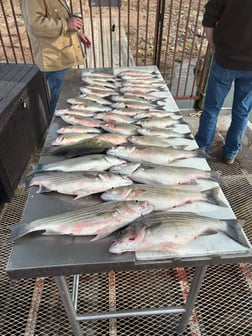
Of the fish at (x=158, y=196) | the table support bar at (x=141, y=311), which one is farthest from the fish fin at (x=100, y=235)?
the table support bar at (x=141, y=311)

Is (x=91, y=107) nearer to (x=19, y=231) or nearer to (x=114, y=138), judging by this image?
(x=114, y=138)

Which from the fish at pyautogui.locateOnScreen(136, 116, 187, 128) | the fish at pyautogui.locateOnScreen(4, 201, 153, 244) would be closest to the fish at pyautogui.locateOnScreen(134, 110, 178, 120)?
the fish at pyautogui.locateOnScreen(136, 116, 187, 128)

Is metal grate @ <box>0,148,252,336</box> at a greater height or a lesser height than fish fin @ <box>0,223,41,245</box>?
lesser

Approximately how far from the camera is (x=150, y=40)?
1530 cm

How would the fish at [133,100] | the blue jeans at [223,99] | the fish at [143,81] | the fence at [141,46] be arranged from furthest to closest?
the fence at [141,46]
the fish at [143,81]
the blue jeans at [223,99]
the fish at [133,100]

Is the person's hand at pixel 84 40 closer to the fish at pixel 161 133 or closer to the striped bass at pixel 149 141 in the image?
Result: the fish at pixel 161 133

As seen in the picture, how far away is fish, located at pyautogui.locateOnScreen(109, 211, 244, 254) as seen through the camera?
1.43 metres

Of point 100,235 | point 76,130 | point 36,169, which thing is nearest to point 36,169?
point 36,169

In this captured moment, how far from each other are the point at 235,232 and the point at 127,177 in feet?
2.55

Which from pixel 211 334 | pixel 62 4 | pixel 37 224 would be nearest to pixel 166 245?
pixel 37 224

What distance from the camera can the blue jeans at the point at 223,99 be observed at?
10.6ft

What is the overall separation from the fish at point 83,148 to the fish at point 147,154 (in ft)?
0.30

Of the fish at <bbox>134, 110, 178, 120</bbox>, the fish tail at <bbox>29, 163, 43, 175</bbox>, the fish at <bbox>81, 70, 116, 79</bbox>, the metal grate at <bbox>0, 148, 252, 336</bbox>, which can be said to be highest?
the fish tail at <bbox>29, 163, 43, 175</bbox>

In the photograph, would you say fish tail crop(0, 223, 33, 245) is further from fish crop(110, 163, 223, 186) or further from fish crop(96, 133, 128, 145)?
fish crop(96, 133, 128, 145)
